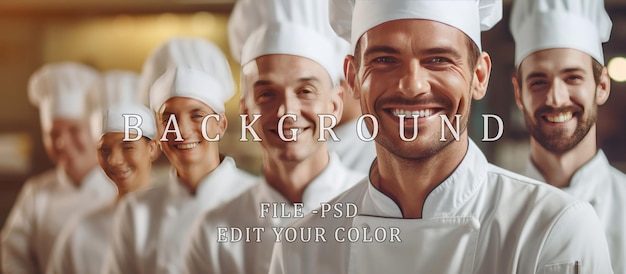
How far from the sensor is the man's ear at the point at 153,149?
1901 millimetres

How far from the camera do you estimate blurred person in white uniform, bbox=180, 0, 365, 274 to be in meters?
1.81

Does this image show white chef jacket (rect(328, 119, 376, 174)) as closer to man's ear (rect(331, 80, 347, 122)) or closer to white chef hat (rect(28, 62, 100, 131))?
man's ear (rect(331, 80, 347, 122))

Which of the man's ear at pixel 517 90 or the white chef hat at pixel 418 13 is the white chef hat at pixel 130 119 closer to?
the white chef hat at pixel 418 13

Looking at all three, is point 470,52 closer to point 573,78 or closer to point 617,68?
point 573,78

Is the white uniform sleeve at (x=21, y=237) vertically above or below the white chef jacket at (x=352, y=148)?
below

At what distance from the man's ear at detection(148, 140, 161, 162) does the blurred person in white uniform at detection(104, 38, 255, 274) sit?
0.05 ft

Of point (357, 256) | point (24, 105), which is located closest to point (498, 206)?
point (357, 256)

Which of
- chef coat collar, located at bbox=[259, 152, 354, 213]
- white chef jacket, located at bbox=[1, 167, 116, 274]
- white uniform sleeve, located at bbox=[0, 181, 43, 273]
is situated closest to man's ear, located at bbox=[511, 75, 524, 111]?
chef coat collar, located at bbox=[259, 152, 354, 213]

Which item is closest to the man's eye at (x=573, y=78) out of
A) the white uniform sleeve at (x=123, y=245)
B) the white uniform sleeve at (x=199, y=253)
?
the white uniform sleeve at (x=199, y=253)

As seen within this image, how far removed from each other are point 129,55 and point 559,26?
4.10ft

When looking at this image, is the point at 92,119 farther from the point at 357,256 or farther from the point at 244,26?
the point at 357,256

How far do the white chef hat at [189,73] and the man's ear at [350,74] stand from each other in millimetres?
325

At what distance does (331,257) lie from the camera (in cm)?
180

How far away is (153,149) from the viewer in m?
1.91
